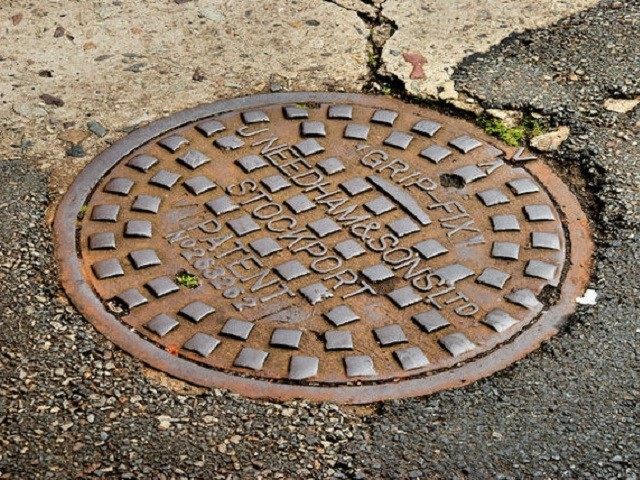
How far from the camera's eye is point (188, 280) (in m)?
3.56

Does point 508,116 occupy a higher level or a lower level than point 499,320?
higher

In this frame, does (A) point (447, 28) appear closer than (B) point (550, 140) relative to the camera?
No

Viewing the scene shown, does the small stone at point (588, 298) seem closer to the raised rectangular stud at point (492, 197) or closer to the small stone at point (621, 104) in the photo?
the raised rectangular stud at point (492, 197)

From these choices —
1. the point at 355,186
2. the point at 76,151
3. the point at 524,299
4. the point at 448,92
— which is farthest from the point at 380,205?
the point at 76,151

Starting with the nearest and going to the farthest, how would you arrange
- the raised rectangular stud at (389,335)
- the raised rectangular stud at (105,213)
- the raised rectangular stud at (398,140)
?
the raised rectangular stud at (389,335)
the raised rectangular stud at (105,213)
the raised rectangular stud at (398,140)

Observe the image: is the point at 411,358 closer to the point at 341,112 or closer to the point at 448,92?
the point at 341,112

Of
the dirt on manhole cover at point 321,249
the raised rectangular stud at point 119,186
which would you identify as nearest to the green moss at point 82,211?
the dirt on manhole cover at point 321,249

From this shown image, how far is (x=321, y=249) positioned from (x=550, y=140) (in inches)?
44.1

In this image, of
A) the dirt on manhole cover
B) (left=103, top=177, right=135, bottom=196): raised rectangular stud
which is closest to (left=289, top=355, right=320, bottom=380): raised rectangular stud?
the dirt on manhole cover

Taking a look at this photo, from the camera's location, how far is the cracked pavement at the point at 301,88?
3.04 meters

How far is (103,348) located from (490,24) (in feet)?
8.05

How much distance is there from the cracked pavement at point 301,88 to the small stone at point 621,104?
24mm

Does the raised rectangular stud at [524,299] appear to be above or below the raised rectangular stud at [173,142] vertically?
below

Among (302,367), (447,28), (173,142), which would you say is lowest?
(302,367)
